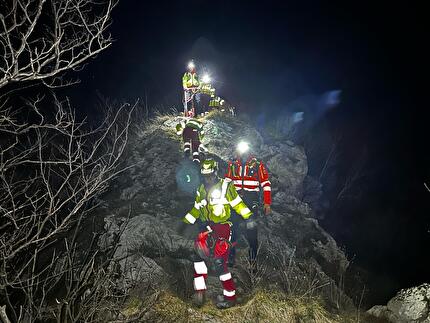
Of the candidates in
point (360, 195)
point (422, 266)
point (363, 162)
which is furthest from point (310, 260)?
point (363, 162)

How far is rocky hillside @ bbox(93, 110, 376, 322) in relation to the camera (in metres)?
6.17

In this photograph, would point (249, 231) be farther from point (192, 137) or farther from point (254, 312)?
point (192, 137)

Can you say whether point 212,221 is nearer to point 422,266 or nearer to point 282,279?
point 282,279

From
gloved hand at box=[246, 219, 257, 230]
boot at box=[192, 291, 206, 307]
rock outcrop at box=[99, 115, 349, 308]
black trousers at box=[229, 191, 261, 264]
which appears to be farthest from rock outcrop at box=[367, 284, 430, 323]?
boot at box=[192, 291, 206, 307]

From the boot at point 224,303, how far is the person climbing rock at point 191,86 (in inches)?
374

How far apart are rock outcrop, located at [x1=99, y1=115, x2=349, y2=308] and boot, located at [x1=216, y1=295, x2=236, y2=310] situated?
0.82 metres

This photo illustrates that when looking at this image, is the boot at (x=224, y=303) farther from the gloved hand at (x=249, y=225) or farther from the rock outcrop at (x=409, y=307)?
the rock outcrop at (x=409, y=307)

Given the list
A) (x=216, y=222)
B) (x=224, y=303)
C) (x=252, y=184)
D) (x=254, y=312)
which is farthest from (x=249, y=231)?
(x=254, y=312)

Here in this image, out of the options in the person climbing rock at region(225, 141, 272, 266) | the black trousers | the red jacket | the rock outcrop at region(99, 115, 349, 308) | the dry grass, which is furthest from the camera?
the red jacket

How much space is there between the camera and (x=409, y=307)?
18.0 ft

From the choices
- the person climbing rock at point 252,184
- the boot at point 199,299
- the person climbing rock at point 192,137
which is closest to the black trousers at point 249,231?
the person climbing rock at point 252,184

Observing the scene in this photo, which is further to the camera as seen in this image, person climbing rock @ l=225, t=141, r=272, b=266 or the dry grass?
person climbing rock @ l=225, t=141, r=272, b=266

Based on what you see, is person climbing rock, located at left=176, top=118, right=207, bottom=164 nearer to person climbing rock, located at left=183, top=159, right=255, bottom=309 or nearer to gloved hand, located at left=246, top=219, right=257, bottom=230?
gloved hand, located at left=246, top=219, right=257, bottom=230

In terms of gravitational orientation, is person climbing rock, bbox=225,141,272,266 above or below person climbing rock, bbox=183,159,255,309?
above
